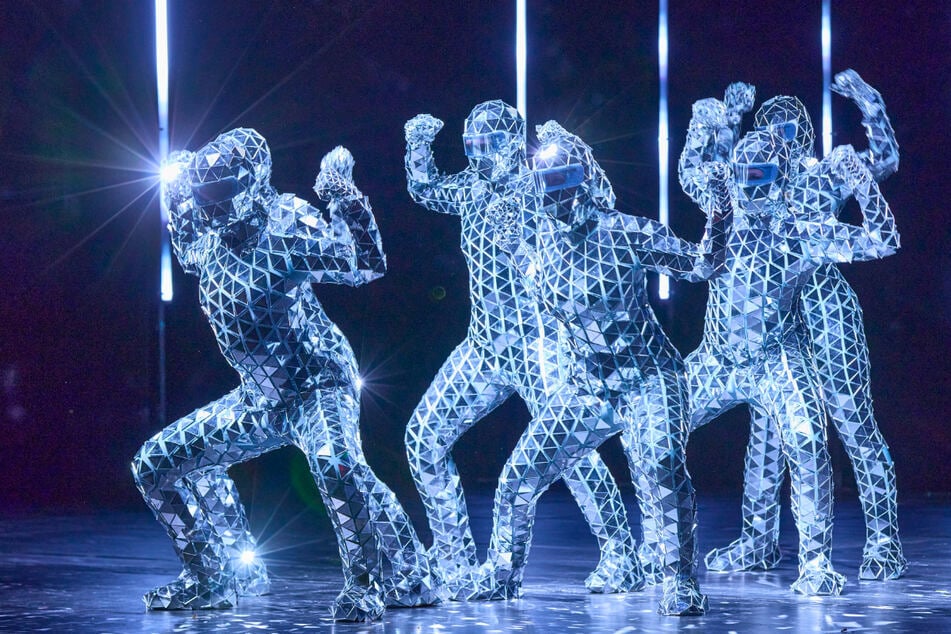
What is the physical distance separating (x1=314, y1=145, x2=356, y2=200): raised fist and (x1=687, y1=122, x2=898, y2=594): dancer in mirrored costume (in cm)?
165

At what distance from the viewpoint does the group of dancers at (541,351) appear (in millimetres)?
5387

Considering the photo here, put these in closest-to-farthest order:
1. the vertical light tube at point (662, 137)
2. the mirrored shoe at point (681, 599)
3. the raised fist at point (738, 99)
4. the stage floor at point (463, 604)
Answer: the stage floor at point (463, 604), the mirrored shoe at point (681, 599), the raised fist at point (738, 99), the vertical light tube at point (662, 137)

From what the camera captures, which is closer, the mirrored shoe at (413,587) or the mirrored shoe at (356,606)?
the mirrored shoe at (356,606)

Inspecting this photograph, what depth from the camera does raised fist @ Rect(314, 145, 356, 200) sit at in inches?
218

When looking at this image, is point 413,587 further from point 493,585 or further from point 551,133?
point 551,133

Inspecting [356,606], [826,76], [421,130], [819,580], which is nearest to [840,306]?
[819,580]

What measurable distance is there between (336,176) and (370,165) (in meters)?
5.51

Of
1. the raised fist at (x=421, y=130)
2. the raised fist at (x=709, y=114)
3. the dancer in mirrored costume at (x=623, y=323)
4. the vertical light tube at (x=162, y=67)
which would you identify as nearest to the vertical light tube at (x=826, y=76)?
the raised fist at (x=709, y=114)

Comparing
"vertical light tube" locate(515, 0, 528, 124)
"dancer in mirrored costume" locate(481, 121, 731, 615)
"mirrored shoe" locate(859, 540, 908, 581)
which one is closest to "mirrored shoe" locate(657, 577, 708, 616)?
"dancer in mirrored costume" locate(481, 121, 731, 615)

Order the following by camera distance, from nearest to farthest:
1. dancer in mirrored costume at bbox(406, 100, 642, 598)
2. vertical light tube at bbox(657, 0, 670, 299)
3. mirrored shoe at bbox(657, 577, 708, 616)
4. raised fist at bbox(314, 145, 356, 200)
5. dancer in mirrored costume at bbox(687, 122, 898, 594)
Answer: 1. mirrored shoe at bbox(657, 577, 708, 616)
2. raised fist at bbox(314, 145, 356, 200)
3. dancer in mirrored costume at bbox(687, 122, 898, 594)
4. dancer in mirrored costume at bbox(406, 100, 642, 598)
5. vertical light tube at bbox(657, 0, 670, 299)

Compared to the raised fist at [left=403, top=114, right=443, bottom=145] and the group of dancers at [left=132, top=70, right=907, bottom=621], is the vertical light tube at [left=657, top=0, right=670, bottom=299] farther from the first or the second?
the raised fist at [left=403, top=114, right=443, bottom=145]

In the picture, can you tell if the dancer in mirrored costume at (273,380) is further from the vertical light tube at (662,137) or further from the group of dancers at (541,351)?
the vertical light tube at (662,137)

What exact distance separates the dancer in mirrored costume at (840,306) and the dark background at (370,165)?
181 inches

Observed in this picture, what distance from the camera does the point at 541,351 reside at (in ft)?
20.1
